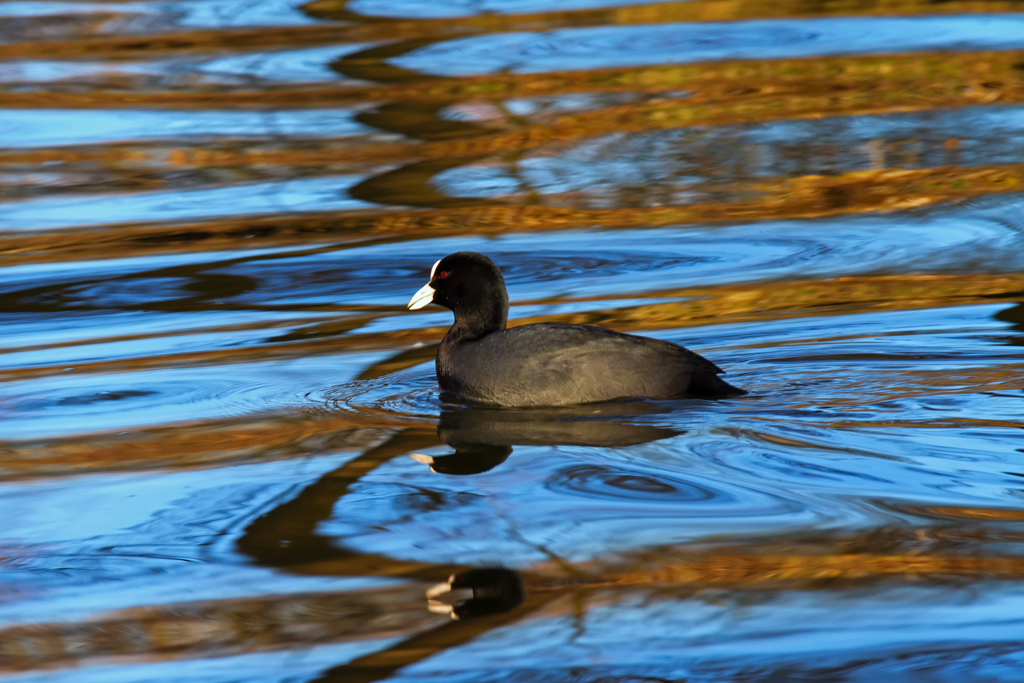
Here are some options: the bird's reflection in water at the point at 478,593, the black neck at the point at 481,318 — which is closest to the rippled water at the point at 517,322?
the bird's reflection in water at the point at 478,593

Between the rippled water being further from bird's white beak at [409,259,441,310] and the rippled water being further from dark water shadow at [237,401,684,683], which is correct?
bird's white beak at [409,259,441,310]

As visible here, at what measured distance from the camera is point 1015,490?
5078 mm

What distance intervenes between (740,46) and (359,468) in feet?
34.5

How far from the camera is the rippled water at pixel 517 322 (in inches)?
168

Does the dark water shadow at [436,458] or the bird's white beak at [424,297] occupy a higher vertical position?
the bird's white beak at [424,297]

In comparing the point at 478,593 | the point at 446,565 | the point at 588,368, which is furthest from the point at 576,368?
the point at 478,593

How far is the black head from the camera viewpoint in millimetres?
6961

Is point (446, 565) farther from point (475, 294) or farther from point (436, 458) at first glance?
point (475, 294)

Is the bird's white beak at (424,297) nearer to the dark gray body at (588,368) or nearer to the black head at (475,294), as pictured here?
the black head at (475,294)

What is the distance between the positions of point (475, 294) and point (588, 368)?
0.92m

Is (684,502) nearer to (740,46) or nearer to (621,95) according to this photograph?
(621,95)

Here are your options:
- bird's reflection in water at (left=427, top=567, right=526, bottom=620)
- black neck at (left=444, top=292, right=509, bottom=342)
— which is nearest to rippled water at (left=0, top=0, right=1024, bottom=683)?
bird's reflection in water at (left=427, top=567, right=526, bottom=620)

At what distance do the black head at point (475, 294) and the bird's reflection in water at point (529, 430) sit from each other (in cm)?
52

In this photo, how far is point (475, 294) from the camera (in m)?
6.97
